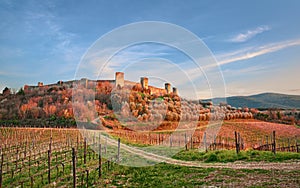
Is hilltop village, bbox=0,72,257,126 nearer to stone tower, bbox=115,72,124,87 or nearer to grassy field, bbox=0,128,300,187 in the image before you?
stone tower, bbox=115,72,124,87

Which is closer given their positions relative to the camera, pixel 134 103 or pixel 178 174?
pixel 178 174

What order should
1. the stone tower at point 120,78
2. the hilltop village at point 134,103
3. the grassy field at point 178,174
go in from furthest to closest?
the hilltop village at point 134,103 → the stone tower at point 120,78 → the grassy field at point 178,174

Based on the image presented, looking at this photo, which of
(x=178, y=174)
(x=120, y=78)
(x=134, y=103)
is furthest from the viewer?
(x=134, y=103)

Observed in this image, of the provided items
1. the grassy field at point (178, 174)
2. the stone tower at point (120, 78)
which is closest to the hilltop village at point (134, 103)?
the stone tower at point (120, 78)

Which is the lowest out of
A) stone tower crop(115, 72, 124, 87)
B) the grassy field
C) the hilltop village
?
the grassy field

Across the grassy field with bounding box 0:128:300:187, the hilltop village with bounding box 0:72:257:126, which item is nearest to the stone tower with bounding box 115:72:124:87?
the hilltop village with bounding box 0:72:257:126

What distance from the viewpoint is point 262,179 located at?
10438 mm

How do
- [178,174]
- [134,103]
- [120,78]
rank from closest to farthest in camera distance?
[178,174]
[120,78]
[134,103]

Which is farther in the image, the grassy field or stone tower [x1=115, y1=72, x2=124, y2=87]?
stone tower [x1=115, y1=72, x2=124, y2=87]

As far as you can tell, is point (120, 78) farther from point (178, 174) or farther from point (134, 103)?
point (178, 174)

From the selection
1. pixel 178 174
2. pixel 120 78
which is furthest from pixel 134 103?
pixel 178 174

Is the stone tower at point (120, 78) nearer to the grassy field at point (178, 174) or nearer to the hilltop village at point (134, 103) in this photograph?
the hilltop village at point (134, 103)

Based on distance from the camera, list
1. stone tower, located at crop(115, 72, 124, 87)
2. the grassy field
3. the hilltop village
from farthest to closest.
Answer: the hilltop village
stone tower, located at crop(115, 72, 124, 87)
the grassy field

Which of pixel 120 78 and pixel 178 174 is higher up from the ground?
pixel 120 78
